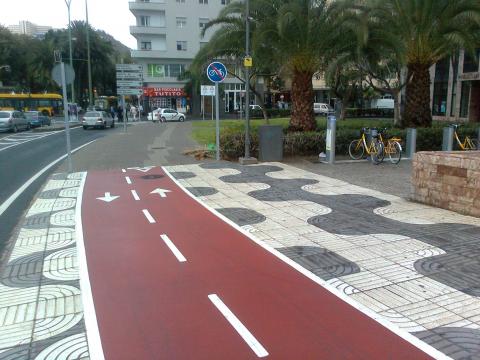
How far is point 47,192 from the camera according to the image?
1069 cm

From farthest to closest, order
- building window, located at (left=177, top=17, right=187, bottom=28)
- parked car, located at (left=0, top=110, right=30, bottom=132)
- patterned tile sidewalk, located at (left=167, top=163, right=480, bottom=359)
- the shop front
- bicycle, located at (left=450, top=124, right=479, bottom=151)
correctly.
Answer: the shop front
building window, located at (left=177, top=17, right=187, bottom=28)
parked car, located at (left=0, top=110, right=30, bottom=132)
bicycle, located at (left=450, top=124, right=479, bottom=151)
patterned tile sidewalk, located at (left=167, top=163, right=480, bottom=359)

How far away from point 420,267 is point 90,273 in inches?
158

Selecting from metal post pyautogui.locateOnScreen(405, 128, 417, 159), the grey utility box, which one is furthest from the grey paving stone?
metal post pyautogui.locateOnScreen(405, 128, 417, 159)

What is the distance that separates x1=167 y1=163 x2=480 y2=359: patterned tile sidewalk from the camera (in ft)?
13.9

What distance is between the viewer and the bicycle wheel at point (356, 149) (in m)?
15.1

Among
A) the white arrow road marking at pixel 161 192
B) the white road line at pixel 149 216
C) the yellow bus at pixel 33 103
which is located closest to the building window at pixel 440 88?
the white arrow road marking at pixel 161 192

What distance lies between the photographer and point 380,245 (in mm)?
6281

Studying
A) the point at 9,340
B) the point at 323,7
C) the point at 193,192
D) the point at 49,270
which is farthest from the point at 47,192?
the point at 323,7

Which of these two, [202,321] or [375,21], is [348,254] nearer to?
[202,321]

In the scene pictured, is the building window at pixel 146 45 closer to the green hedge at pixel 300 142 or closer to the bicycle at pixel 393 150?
the green hedge at pixel 300 142

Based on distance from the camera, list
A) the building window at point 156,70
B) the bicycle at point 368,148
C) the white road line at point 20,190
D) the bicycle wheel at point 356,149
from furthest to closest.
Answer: the building window at point 156,70 → the bicycle wheel at point 356,149 → the bicycle at point 368,148 → the white road line at point 20,190

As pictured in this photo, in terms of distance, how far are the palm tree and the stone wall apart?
26.4 ft

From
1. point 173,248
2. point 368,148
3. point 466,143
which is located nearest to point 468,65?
point 466,143

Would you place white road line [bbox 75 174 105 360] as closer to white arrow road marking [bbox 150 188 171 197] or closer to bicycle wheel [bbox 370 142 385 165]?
white arrow road marking [bbox 150 188 171 197]
